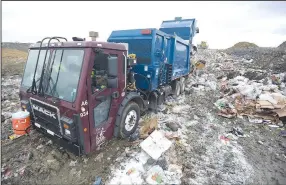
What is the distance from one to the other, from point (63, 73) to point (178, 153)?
2785 millimetres

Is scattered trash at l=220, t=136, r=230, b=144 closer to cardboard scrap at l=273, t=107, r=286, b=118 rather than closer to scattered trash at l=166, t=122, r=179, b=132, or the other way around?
scattered trash at l=166, t=122, r=179, b=132

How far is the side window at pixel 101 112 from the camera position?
3311 millimetres

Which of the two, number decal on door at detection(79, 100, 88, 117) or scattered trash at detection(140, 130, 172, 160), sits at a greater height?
number decal on door at detection(79, 100, 88, 117)

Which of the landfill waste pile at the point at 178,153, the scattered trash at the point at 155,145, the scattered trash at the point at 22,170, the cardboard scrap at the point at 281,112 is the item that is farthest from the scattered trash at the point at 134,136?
the cardboard scrap at the point at 281,112

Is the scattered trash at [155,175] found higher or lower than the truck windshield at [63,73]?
lower

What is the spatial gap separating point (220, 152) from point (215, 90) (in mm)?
5083

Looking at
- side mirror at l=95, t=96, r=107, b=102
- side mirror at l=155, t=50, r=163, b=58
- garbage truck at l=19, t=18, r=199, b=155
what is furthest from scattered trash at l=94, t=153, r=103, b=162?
side mirror at l=155, t=50, r=163, b=58

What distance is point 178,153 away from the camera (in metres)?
3.87

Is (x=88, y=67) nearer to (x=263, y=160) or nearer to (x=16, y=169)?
(x=16, y=169)

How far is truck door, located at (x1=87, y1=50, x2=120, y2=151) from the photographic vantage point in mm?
3118

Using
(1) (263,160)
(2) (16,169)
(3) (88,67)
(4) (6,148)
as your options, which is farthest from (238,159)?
(4) (6,148)

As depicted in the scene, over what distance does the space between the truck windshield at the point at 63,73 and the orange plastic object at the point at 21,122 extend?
2.78 feet

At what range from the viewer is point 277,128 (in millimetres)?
5340

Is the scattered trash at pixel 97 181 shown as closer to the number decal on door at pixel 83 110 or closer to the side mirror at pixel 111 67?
the number decal on door at pixel 83 110
